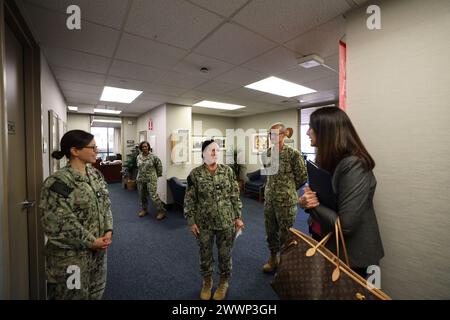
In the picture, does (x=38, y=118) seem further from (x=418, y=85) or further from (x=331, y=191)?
(x=418, y=85)

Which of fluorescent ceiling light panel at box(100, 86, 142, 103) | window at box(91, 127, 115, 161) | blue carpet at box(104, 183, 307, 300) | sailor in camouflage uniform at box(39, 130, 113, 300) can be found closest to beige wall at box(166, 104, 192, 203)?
fluorescent ceiling light panel at box(100, 86, 142, 103)

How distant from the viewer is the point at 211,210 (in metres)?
1.88

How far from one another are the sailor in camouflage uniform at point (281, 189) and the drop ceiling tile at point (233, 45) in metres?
0.90

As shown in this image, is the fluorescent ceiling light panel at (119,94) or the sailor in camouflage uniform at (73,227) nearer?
the sailor in camouflage uniform at (73,227)

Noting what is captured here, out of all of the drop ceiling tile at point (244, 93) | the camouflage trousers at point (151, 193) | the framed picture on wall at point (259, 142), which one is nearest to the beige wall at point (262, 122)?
the framed picture on wall at point (259, 142)

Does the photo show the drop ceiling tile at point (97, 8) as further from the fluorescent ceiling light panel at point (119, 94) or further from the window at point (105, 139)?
the window at point (105, 139)

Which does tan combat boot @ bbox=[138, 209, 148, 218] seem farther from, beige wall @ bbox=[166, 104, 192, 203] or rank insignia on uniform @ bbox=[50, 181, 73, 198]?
rank insignia on uniform @ bbox=[50, 181, 73, 198]

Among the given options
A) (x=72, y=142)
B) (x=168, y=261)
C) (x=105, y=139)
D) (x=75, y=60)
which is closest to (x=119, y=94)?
(x=75, y=60)

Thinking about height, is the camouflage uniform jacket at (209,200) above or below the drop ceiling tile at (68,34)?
below

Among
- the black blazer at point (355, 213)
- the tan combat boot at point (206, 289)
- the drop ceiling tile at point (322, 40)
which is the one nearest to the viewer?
the black blazer at point (355, 213)

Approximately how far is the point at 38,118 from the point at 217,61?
1.95m

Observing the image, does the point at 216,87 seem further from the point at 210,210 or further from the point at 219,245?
the point at 219,245

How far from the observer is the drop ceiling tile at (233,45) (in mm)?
1844

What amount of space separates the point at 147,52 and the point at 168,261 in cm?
262
